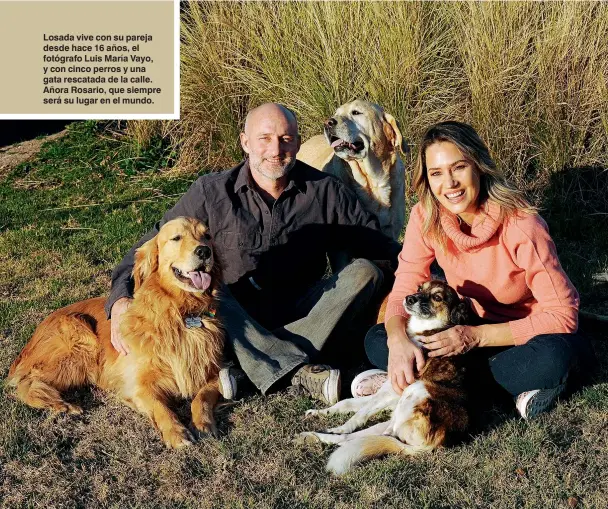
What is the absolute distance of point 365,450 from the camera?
3270 mm

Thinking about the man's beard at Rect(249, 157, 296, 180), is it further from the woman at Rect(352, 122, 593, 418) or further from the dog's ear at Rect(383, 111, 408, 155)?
the dog's ear at Rect(383, 111, 408, 155)

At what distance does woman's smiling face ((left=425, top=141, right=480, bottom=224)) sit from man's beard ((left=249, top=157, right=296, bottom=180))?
109 centimetres

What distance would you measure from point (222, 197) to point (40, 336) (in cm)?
132

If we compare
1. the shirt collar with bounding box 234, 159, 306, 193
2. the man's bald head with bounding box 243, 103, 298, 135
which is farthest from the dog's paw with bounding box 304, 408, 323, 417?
the man's bald head with bounding box 243, 103, 298, 135

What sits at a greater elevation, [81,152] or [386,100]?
[386,100]

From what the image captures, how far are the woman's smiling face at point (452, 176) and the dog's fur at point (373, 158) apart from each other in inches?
70.4

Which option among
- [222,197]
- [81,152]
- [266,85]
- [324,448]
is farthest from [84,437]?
[81,152]

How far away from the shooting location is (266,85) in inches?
323

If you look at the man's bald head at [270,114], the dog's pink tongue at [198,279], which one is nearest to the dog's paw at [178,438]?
the dog's pink tongue at [198,279]

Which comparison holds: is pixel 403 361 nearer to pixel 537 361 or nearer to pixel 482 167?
pixel 537 361

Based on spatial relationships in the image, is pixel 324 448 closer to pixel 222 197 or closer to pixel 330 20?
pixel 222 197

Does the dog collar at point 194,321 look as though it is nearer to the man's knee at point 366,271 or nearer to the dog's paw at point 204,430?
the dog's paw at point 204,430

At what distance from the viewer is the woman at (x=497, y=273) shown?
3.58 metres

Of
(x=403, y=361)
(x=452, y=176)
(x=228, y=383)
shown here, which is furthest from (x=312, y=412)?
(x=452, y=176)
